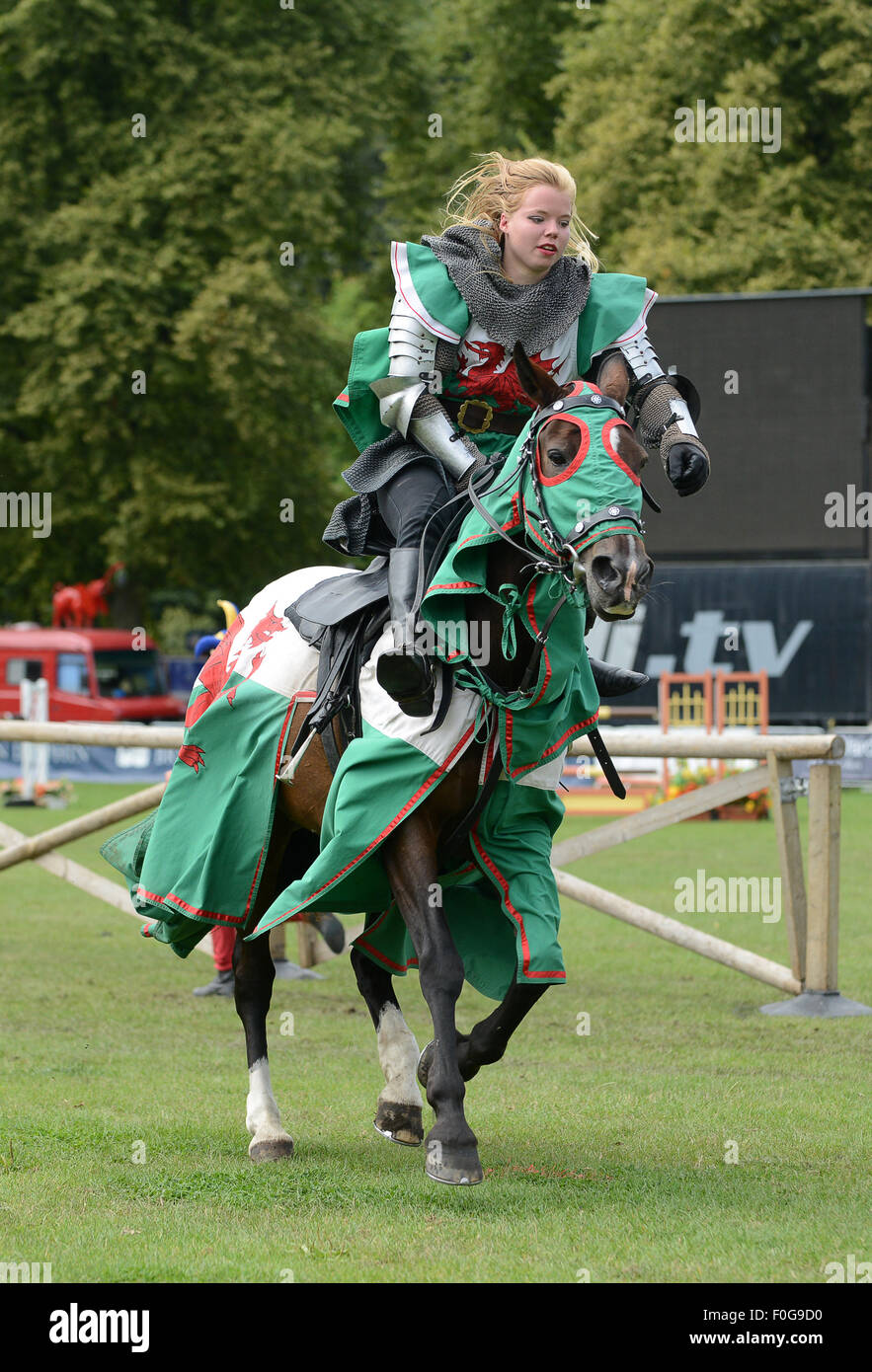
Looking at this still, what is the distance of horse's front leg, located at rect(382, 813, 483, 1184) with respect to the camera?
205 inches

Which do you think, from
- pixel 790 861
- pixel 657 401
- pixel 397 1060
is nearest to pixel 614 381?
pixel 657 401

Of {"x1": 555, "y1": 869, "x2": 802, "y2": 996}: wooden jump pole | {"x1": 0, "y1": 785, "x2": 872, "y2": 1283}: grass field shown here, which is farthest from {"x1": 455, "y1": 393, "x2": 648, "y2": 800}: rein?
{"x1": 555, "y1": 869, "x2": 802, "y2": 996}: wooden jump pole

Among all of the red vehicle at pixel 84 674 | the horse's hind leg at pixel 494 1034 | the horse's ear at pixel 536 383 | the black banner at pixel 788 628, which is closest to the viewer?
the horse's ear at pixel 536 383

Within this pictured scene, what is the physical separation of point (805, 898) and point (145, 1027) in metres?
3.30

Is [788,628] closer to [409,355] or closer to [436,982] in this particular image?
[409,355]

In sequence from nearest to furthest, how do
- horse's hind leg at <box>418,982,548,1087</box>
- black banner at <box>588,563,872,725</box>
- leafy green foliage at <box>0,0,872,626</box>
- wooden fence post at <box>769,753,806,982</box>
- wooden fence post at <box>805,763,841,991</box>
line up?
1. horse's hind leg at <box>418,982,548,1087</box>
2. wooden fence post at <box>805,763,841,991</box>
3. wooden fence post at <box>769,753,806,982</box>
4. black banner at <box>588,563,872,725</box>
5. leafy green foliage at <box>0,0,872,626</box>

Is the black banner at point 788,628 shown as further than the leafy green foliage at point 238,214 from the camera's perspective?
No

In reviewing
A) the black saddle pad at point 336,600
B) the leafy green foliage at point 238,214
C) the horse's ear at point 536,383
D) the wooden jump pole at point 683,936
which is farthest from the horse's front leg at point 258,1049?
the leafy green foliage at point 238,214

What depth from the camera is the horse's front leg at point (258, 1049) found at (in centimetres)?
606

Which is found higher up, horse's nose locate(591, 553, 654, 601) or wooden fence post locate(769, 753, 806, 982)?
horse's nose locate(591, 553, 654, 601)

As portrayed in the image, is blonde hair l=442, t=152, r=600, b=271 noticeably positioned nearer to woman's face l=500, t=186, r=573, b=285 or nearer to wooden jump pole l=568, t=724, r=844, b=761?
woman's face l=500, t=186, r=573, b=285

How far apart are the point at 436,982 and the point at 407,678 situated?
34.4 inches

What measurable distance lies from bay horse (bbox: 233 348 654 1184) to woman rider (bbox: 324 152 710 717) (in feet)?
1.02

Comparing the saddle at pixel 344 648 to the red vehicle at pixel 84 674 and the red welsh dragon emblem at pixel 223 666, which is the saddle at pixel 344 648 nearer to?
the red welsh dragon emblem at pixel 223 666
